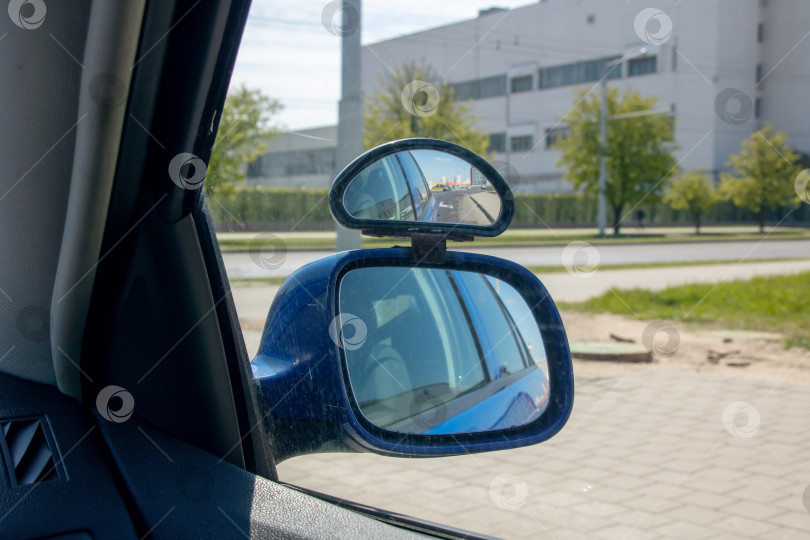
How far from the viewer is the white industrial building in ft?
8.21

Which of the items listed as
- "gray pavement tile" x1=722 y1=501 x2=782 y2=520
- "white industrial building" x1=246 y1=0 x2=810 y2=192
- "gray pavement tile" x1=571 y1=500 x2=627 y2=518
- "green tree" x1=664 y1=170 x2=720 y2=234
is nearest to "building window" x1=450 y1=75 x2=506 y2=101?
"white industrial building" x1=246 y1=0 x2=810 y2=192

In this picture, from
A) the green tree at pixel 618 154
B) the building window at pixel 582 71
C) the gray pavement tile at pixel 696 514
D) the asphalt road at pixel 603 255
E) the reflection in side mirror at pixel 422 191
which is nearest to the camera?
the reflection in side mirror at pixel 422 191

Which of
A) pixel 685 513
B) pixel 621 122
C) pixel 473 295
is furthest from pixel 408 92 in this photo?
pixel 621 122

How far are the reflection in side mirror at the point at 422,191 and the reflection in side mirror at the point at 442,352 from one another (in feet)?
0.50

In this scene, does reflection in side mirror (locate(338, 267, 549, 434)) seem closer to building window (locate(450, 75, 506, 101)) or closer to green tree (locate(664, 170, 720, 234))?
building window (locate(450, 75, 506, 101))

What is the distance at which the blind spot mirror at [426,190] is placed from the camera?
130cm

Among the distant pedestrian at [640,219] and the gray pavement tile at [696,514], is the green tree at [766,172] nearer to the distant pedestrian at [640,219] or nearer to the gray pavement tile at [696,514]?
the distant pedestrian at [640,219]

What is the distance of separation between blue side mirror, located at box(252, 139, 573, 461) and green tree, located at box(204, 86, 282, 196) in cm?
40

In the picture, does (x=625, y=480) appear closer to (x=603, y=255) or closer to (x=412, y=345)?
(x=412, y=345)

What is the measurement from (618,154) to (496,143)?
29.3ft

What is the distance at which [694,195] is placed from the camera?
1677 cm

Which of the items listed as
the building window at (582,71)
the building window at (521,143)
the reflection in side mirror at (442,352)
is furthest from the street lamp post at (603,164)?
the reflection in side mirror at (442,352)

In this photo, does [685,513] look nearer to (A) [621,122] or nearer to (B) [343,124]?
(B) [343,124]

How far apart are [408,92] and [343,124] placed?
0.78ft
